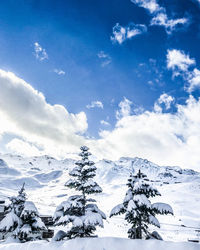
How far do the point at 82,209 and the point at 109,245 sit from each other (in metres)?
3.65

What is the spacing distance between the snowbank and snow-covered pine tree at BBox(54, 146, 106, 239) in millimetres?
1361

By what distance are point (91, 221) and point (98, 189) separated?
2.16 meters

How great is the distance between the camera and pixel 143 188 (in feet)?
29.0

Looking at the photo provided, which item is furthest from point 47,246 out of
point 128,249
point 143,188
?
point 143,188

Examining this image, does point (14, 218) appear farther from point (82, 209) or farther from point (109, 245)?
point (109, 245)

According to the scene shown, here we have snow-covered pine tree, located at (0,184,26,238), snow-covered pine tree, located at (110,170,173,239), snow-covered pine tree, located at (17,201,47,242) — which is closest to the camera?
snow-covered pine tree, located at (110,170,173,239)

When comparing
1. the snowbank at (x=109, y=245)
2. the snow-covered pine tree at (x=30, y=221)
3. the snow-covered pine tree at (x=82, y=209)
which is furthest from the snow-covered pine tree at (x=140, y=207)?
the snow-covered pine tree at (x=30, y=221)

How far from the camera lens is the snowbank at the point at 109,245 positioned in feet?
18.5

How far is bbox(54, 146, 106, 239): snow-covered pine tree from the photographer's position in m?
8.62

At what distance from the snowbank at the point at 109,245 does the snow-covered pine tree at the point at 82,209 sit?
1361 mm

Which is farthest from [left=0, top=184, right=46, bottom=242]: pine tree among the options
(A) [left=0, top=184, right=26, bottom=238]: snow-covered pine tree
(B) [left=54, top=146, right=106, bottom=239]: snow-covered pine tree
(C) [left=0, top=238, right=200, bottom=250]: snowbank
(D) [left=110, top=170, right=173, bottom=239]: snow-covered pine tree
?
(D) [left=110, top=170, right=173, bottom=239]: snow-covered pine tree

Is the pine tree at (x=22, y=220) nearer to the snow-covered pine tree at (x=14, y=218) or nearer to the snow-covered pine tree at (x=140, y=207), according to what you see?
the snow-covered pine tree at (x=14, y=218)

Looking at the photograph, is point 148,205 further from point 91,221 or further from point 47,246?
point 47,246

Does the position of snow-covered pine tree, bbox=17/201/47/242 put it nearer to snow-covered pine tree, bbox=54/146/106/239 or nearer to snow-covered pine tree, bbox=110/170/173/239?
snow-covered pine tree, bbox=54/146/106/239
